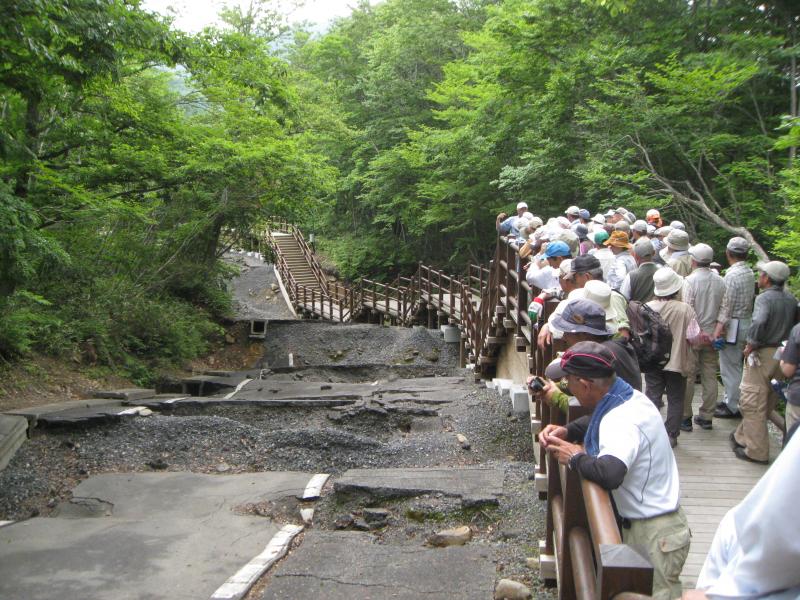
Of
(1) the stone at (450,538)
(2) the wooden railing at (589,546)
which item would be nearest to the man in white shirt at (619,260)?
(1) the stone at (450,538)

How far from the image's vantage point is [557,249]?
20.0 feet

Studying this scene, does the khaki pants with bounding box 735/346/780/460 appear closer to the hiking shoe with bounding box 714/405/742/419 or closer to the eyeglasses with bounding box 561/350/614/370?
the hiking shoe with bounding box 714/405/742/419

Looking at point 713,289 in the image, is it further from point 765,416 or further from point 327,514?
point 327,514

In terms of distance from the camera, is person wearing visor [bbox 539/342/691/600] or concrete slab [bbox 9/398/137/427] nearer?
person wearing visor [bbox 539/342/691/600]

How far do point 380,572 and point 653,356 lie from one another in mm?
2690

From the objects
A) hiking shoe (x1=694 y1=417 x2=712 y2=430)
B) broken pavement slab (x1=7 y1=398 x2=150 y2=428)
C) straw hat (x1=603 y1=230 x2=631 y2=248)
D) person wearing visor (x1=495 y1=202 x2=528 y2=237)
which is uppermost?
person wearing visor (x1=495 y1=202 x2=528 y2=237)

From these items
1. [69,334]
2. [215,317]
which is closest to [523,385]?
[69,334]

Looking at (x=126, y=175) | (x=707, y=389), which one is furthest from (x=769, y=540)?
(x=126, y=175)

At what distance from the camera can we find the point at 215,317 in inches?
922

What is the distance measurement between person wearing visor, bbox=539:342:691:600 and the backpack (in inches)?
101

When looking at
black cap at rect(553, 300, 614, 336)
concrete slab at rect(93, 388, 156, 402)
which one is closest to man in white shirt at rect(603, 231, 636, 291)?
black cap at rect(553, 300, 614, 336)

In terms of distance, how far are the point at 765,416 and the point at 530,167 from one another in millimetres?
12763

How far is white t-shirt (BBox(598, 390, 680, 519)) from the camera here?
2.65 meters

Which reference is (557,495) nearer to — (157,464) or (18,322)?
(157,464)
